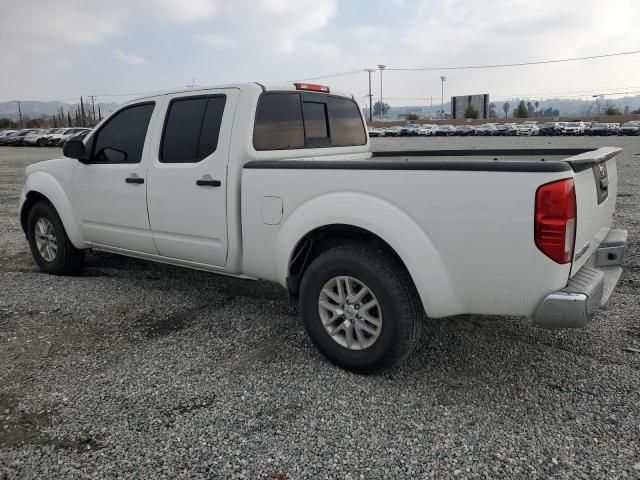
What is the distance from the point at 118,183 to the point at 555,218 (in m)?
3.73

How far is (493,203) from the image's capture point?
291 cm

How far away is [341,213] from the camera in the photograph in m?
3.41

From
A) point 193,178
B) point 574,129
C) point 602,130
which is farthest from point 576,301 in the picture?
point 574,129

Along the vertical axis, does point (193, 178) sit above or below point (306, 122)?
below

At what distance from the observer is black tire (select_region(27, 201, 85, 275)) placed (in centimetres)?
571

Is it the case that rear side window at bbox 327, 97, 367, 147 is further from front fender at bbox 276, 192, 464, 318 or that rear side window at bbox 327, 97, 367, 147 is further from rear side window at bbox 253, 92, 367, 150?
front fender at bbox 276, 192, 464, 318

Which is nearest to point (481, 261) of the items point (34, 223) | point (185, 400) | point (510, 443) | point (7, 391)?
point (510, 443)

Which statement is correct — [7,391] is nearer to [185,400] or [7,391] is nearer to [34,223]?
[185,400]

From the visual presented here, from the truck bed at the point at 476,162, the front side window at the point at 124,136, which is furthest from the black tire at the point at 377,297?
the front side window at the point at 124,136

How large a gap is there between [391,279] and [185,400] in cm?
145

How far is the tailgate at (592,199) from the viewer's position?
3020mm

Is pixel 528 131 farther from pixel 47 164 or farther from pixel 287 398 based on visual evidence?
pixel 287 398

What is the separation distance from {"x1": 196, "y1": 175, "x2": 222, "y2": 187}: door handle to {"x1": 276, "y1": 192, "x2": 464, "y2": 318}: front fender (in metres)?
0.98

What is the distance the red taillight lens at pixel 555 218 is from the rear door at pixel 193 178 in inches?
88.7
